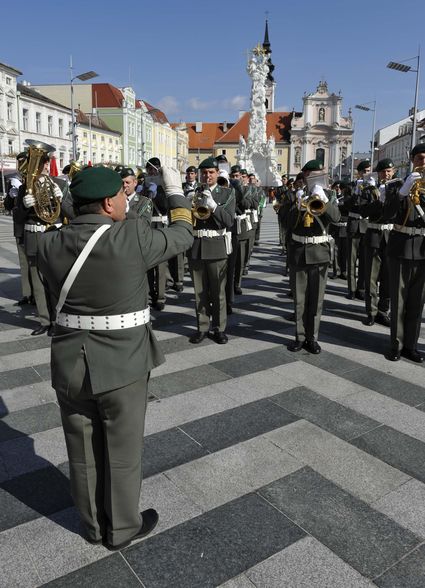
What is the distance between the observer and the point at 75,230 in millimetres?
2420

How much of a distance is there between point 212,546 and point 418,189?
4.31 metres

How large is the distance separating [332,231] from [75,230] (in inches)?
371

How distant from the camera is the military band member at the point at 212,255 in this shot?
6.26 meters

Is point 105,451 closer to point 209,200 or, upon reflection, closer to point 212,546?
point 212,546

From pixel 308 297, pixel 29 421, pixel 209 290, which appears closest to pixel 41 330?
pixel 209 290

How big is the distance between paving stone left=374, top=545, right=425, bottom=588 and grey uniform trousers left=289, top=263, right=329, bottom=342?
3501 millimetres

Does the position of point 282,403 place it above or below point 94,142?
below

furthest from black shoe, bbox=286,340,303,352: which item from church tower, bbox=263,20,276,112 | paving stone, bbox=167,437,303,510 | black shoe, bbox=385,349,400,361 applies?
church tower, bbox=263,20,276,112

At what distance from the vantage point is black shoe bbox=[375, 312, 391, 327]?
24.6 ft

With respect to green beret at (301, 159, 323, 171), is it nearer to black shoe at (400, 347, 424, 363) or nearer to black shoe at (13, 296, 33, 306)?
black shoe at (400, 347, 424, 363)

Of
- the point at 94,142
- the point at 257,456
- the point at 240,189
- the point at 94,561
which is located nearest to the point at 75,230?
the point at 94,561

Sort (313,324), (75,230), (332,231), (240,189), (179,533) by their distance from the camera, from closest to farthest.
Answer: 1. (75,230)
2. (179,533)
3. (313,324)
4. (240,189)
5. (332,231)

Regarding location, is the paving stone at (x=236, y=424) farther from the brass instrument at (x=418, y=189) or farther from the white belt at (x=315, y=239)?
the brass instrument at (x=418, y=189)

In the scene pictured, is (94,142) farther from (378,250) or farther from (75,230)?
(75,230)
